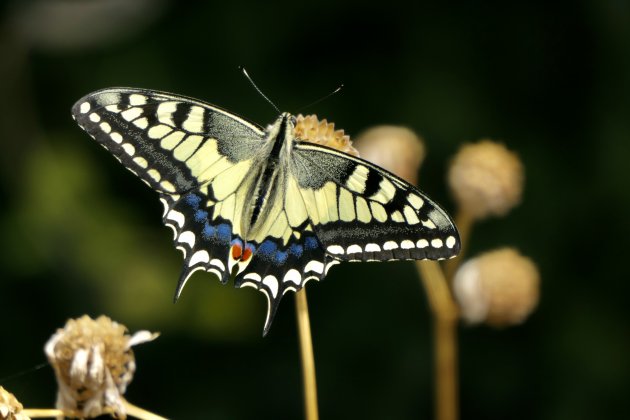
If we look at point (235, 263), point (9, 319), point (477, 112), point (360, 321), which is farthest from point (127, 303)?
Result: point (235, 263)

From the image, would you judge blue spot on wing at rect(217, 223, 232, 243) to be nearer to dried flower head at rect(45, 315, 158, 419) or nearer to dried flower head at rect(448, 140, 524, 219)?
dried flower head at rect(45, 315, 158, 419)

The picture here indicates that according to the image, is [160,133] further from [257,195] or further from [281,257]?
[281,257]

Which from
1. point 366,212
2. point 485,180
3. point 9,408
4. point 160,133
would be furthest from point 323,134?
point 9,408

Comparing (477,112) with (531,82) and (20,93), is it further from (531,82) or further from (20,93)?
(20,93)

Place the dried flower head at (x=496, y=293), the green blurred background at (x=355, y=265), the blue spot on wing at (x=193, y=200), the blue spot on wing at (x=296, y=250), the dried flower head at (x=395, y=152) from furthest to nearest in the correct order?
1. the green blurred background at (x=355, y=265)
2. the dried flower head at (x=395, y=152)
3. the dried flower head at (x=496, y=293)
4. the blue spot on wing at (x=193, y=200)
5. the blue spot on wing at (x=296, y=250)

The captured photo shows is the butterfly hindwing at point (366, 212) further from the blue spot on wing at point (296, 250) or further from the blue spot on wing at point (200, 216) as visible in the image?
the blue spot on wing at point (200, 216)

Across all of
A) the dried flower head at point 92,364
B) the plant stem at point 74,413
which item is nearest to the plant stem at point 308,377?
the plant stem at point 74,413
